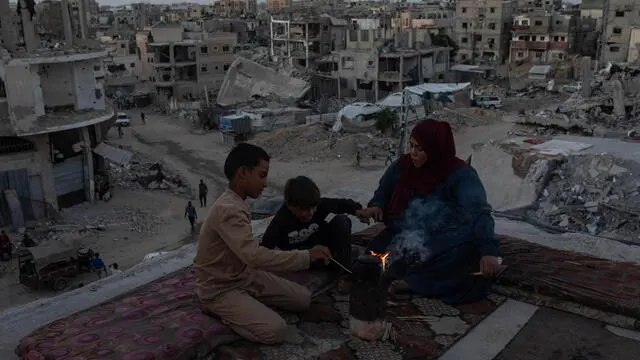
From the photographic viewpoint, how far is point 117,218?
17.7m

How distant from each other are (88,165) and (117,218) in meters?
2.80

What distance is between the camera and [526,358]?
3.50m

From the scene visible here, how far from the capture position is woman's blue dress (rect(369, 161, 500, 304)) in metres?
4.01

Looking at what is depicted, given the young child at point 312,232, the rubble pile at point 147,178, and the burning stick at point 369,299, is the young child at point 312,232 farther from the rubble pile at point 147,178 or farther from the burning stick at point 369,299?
the rubble pile at point 147,178

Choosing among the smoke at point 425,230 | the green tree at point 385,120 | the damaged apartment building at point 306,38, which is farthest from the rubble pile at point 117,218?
the damaged apartment building at point 306,38

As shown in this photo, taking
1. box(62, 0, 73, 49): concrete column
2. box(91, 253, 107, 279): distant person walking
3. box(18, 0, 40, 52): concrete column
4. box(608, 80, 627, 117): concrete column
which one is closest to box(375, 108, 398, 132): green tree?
box(608, 80, 627, 117): concrete column

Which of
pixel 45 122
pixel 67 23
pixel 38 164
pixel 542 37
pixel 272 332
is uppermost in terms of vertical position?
pixel 67 23

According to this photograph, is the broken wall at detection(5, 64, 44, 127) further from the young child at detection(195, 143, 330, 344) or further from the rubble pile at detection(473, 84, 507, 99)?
the rubble pile at detection(473, 84, 507, 99)

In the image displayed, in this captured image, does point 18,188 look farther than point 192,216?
Yes

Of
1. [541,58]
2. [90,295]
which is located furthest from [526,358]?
[541,58]

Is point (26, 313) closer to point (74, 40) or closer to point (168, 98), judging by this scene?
point (74, 40)

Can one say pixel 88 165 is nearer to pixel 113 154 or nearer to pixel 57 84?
pixel 113 154

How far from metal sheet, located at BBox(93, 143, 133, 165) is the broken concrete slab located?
1728 cm

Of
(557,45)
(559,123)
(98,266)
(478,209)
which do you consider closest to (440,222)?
(478,209)
